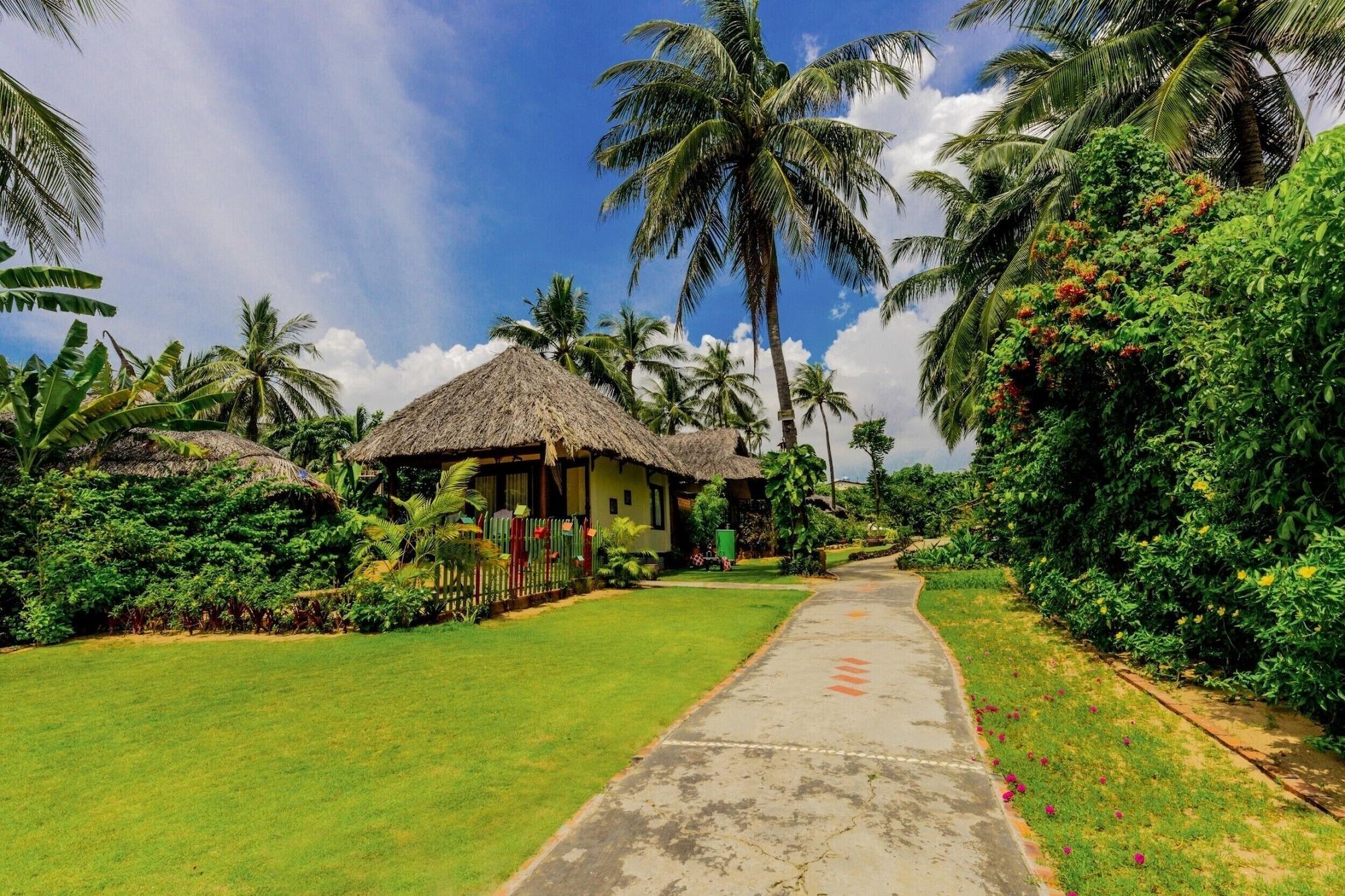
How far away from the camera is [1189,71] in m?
9.17

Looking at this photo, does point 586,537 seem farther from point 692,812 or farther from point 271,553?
point 692,812

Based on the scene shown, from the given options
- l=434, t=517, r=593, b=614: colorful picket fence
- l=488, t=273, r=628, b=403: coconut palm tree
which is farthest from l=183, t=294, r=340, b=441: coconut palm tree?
l=434, t=517, r=593, b=614: colorful picket fence

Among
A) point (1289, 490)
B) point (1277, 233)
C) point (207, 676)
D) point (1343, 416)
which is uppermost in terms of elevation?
point (1277, 233)

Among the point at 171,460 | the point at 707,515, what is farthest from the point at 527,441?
the point at 707,515

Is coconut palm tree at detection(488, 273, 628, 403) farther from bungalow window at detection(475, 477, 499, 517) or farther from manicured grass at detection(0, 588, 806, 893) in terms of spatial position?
manicured grass at detection(0, 588, 806, 893)

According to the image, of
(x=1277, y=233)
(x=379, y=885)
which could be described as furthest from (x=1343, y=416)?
(x=379, y=885)

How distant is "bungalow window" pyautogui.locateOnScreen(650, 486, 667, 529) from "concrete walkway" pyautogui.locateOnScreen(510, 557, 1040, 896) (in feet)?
45.1

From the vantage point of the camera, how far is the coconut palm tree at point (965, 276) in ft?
50.9

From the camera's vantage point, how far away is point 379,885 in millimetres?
2439

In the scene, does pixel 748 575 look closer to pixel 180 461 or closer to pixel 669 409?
pixel 180 461

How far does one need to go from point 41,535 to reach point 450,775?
27.7ft

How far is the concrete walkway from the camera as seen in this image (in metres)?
2.50

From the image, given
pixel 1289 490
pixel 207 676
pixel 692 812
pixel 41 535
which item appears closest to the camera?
pixel 692 812

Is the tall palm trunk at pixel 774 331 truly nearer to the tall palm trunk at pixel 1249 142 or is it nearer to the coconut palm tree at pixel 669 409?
the tall palm trunk at pixel 1249 142
